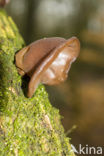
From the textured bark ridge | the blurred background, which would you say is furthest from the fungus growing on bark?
the blurred background

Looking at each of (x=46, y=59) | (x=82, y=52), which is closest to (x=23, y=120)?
(x=46, y=59)

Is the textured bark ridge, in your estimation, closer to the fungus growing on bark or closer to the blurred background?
the fungus growing on bark

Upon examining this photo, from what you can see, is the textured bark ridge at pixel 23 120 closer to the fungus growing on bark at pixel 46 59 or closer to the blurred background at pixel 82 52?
the fungus growing on bark at pixel 46 59

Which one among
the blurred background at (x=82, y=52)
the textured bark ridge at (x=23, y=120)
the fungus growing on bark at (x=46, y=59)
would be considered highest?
the fungus growing on bark at (x=46, y=59)

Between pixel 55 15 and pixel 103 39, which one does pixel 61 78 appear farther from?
pixel 103 39

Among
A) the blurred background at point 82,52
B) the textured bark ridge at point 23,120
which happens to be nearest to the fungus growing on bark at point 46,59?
the textured bark ridge at point 23,120

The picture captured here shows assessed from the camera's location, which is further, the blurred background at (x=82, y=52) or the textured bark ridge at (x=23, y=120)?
the blurred background at (x=82, y=52)
